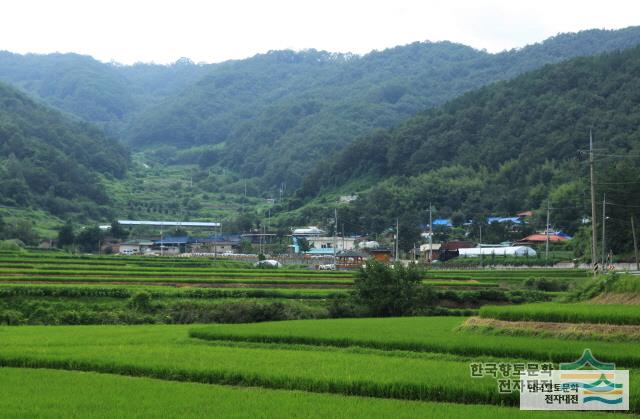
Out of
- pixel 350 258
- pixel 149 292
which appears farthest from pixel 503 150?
pixel 149 292

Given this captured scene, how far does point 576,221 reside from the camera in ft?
313

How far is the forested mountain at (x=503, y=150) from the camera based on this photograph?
111 meters

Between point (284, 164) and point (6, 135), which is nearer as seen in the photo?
point (6, 135)

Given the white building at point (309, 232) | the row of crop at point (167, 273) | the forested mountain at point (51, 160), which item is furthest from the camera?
the forested mountain at point (51, 160)

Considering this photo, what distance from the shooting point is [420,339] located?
22375mm

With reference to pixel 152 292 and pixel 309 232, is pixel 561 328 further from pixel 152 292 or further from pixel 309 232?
pixel 309 232

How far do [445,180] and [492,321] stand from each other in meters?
97.1

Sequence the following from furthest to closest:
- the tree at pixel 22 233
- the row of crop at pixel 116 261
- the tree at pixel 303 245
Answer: the tree at pixel 303 245 < the tree at pixel 22 233 < the row of crop at pixel 116 261

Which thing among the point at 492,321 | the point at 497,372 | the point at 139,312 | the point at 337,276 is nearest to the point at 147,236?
the point at 337,276

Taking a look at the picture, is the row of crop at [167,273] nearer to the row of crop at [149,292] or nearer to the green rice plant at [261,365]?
the row of crop at [149,292]

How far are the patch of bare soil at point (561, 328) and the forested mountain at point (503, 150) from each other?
237 feet

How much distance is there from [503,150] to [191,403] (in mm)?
114162

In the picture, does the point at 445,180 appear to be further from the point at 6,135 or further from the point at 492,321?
the point at 492,321

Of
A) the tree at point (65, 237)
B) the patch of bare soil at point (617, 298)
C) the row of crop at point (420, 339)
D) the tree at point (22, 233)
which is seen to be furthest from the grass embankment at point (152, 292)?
the tree at point (22, 233)
